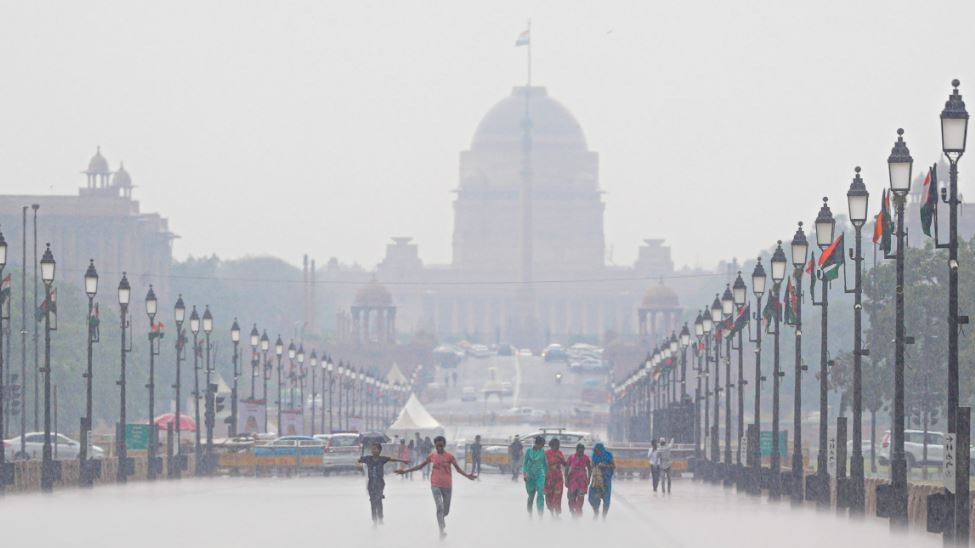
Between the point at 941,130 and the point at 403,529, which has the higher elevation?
the point at 941,130

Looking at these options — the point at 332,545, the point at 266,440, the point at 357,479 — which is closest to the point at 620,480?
the point at 357,479

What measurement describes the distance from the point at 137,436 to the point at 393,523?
3203cm

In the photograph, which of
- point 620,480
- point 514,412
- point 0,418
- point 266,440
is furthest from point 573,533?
point 514,412

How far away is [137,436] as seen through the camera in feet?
238

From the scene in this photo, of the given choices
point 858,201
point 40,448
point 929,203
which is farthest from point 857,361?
point 40,448

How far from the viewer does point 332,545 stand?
34719 millimetres

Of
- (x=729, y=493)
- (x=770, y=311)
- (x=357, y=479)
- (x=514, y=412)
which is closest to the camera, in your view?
(x=729, y=493)

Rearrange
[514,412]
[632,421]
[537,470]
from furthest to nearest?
[514,412]
[632,421]
[537,470]

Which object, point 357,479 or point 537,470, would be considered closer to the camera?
point 537,470

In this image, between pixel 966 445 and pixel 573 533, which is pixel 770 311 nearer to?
pixel 573 533

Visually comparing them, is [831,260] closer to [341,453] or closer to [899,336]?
[899,336]

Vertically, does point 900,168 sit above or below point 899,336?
above

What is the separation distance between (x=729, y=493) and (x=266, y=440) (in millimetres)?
33423

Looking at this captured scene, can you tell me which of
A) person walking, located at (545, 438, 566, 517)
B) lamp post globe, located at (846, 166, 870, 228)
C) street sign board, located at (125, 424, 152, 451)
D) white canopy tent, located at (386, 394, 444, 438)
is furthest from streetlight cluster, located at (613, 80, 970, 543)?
white canopy tent, located at (386, 394, 444, 438)
